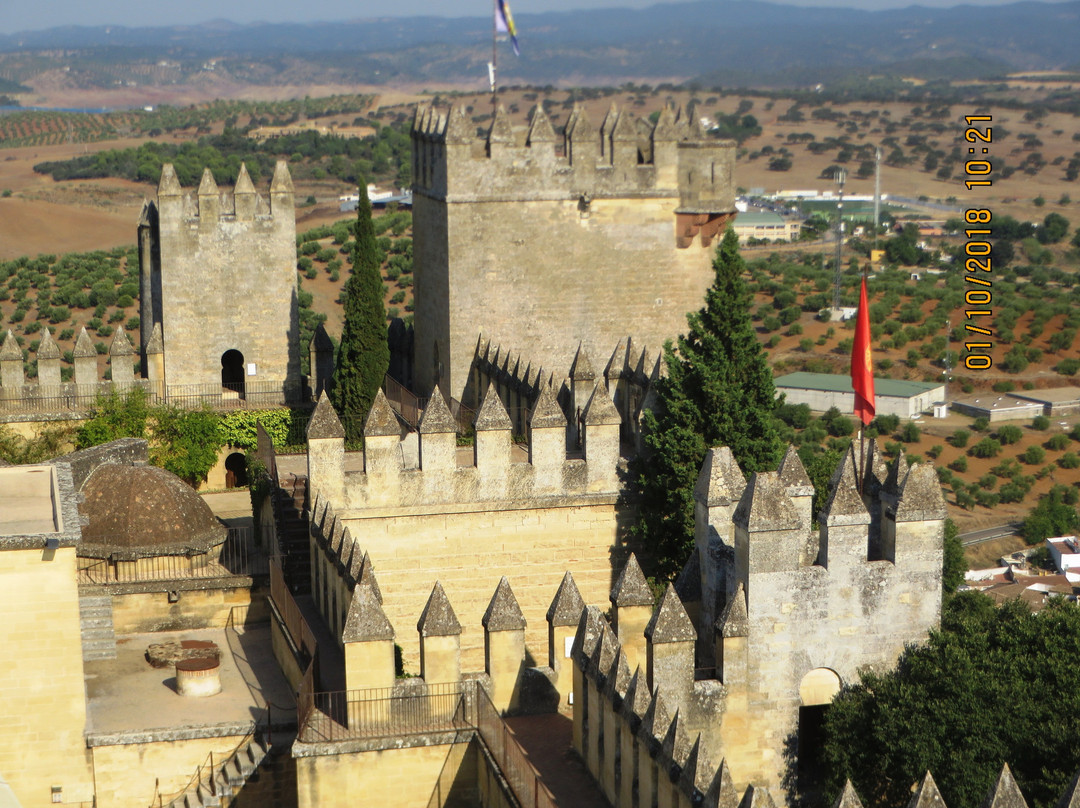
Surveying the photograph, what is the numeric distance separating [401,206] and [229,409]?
5141cm

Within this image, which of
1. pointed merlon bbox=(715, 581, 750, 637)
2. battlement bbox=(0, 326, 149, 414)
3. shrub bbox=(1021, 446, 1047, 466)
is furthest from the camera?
shrub bbox=(1021, 446, 1047, 466)

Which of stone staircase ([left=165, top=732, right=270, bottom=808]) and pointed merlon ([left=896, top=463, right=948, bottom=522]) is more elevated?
pointed merlon ([left=896, top=463, right=948, bottom=522])

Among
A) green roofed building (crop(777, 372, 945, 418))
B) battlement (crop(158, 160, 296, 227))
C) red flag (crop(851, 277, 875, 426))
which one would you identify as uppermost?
battlement (crop(158, 160, 296, 227))

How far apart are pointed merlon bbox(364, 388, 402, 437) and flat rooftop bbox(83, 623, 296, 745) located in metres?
3.50

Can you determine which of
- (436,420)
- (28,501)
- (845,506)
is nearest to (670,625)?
(845,506)

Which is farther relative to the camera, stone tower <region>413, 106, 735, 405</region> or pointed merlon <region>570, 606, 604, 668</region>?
stone tower <region>413, 106, 735, 405</region>

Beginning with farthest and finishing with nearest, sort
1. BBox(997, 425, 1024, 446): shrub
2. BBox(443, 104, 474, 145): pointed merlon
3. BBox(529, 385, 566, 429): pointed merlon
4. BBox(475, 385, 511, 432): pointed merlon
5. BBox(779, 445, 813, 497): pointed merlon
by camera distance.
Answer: BBox(997, 425, 1024, 446): shrub < BBox(443, 104, 474, 145): pointed merlon < BBox(529, 385, 566, 429): pointed merlon < BBox(475, 385, 511, 432): pointed merlon < BBox(779, 445, 813, 497): pointed merlon

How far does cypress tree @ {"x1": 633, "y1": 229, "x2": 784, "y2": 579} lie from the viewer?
76.0ft

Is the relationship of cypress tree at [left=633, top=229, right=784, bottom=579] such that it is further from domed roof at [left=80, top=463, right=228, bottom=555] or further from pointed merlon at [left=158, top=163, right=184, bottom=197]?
pointed merlon at [left=158, top=163, right=184, bottom=197]

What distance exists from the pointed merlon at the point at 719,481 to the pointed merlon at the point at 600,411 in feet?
14.8

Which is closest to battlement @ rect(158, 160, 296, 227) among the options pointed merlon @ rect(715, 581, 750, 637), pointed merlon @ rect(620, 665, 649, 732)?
pointed merlon @ rect(715, 581, 750, 637)

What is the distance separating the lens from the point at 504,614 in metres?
18.2

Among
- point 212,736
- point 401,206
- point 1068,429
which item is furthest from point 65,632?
point 401,206

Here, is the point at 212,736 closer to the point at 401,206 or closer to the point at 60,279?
the point at 60,279
